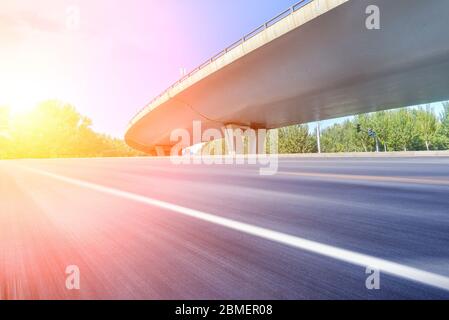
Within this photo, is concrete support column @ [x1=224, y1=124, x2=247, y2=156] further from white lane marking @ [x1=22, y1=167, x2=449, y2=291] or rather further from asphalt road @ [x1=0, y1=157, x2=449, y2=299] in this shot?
white lane marking @ [x1=22, y1=167, x2=449, y2=291]

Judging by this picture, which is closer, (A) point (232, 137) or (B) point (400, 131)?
(A) point (232, 137)

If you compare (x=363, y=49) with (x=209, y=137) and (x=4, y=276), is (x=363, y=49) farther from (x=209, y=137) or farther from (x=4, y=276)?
(x=209, y=137)

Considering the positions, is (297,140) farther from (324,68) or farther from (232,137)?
A: (324,68)

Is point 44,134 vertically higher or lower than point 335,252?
higher

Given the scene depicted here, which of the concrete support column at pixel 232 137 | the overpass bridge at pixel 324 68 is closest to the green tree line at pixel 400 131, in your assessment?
the concrete support column at pixel 232 137

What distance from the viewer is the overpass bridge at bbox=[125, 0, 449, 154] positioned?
1889 cm

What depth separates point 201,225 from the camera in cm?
314

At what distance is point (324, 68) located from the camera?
80.8 ft

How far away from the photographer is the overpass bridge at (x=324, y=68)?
18.9 meters

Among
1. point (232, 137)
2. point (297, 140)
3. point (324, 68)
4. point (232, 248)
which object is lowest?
point (232, 248)

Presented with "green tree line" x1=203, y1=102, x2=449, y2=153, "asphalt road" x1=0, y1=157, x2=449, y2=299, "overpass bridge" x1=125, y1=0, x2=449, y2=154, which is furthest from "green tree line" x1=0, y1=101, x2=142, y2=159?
"asphalt road" x1=0, y1=157, x2=449, y2=299

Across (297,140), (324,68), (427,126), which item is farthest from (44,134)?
(427,126)

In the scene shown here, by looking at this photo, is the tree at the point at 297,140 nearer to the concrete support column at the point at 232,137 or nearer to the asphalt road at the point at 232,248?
the concrete support column at the point at 232,137

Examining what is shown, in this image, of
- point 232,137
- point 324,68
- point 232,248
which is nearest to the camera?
point 232,248
